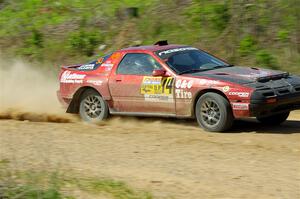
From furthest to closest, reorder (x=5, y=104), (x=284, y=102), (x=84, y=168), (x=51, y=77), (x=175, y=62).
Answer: (x=51, y=77), (x=5, y=104), (x=175, y=62), (x=284, y=102), (x=84, y=168)

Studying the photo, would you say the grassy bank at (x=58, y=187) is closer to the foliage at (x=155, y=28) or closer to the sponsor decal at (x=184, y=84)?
the sponsor decal at (x=184, y=84)

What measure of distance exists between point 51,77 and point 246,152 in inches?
420

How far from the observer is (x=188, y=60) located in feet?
38.4

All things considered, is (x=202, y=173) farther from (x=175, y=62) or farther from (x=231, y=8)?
(x=231, y=8)

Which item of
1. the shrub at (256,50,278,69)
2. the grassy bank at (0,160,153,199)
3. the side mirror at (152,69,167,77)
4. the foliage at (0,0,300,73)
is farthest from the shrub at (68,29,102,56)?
the grassy bank at (0,160,153,199)

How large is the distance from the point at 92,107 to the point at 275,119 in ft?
11.3

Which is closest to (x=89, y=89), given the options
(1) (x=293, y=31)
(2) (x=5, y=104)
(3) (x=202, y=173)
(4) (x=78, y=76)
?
(4) (x=78, y=76)

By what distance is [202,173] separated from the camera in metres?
8.00

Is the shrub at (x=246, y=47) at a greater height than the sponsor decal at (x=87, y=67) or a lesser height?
greater

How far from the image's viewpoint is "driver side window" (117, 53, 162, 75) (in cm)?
1166

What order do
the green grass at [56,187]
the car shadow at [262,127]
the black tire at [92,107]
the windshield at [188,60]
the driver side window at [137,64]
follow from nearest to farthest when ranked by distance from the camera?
the green grass at [56,187] → the car shadow at [262,127] → the windshield at [188,60] → the driver side window at [137,64] → the black tire at [92,107]

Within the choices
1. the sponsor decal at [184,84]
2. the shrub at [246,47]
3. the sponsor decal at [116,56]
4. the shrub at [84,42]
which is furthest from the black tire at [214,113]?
the shrub at [84,42]

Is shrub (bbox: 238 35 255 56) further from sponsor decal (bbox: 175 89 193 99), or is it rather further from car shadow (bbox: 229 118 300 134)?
sponsor decal (bbox: 175 89 193 99)

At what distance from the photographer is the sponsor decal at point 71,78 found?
12602mm
